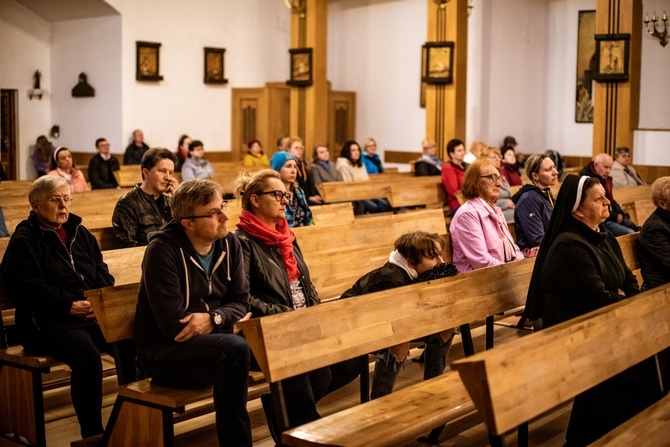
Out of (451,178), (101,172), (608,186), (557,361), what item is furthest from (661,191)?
(101,172)

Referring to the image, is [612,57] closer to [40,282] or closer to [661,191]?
[661,191]

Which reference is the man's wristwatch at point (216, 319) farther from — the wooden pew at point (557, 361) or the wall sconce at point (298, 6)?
the wall sconce at point (298, 6)

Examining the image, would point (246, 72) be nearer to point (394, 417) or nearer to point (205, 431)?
point (205, 431)

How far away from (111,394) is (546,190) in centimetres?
336

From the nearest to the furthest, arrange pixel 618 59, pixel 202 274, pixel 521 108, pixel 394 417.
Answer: pixel 394 417
pixel 202 274
pixel 618 59
pixel 521 108

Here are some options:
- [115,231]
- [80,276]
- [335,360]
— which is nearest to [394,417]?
[335,360]

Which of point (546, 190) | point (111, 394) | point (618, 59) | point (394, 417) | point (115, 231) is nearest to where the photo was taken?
point (394, 417)

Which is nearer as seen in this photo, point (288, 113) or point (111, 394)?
point (111, 394)

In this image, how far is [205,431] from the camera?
461 cm

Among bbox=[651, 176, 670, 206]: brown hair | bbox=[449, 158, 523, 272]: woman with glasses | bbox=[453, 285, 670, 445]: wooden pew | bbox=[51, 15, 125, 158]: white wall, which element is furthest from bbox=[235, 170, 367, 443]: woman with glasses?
bbox=[51, 15, 125, 158]: white wall

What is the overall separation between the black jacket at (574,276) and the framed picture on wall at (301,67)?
38.0ft

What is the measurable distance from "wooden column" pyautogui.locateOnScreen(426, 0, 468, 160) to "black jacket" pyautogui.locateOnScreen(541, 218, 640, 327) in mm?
9821

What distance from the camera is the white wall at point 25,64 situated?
1596 cm

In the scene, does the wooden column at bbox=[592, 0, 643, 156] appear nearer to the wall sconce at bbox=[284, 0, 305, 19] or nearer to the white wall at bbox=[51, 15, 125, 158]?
the wall sconce at bbox=[284, 0, 305, 19]
